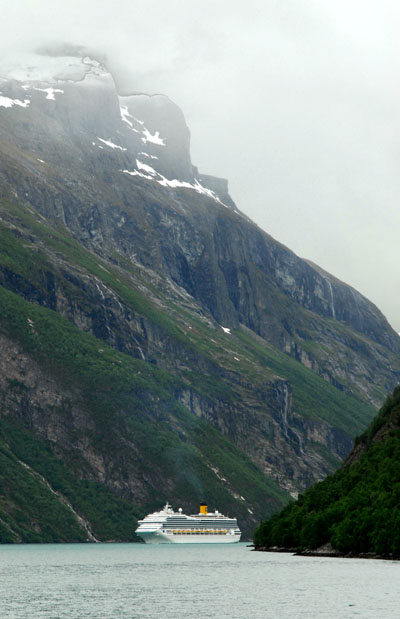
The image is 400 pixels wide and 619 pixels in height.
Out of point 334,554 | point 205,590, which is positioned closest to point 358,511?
point 334,554

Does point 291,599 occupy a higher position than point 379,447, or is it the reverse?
point 379,447

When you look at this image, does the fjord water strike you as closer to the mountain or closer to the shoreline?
the shoreline

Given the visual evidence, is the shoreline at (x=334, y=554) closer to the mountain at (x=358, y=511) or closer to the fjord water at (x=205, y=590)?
the mountain at (x=358, y=511)

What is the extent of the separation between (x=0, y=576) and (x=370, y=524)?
2098 inches

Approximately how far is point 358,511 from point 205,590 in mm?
49203

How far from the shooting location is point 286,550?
638 feet

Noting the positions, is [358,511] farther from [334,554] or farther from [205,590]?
[205,590]

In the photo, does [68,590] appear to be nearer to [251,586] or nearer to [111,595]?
[111,595]

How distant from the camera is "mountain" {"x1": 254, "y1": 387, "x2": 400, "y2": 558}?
148100mm

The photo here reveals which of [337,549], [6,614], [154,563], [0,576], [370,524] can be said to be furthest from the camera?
[154,563]

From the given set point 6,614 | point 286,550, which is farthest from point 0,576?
point 286,550

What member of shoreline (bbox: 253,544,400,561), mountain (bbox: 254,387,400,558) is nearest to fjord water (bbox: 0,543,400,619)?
shoreline (bbox: 253,544,400,561)

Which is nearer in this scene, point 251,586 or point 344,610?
point 344,610

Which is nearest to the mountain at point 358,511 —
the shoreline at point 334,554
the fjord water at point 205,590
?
the shoreline at point 334,554
